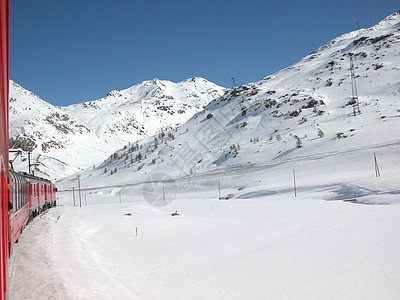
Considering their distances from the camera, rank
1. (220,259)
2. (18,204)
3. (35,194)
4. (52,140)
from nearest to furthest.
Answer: (18,204) < (220,259) < (35,194) < (52,140)

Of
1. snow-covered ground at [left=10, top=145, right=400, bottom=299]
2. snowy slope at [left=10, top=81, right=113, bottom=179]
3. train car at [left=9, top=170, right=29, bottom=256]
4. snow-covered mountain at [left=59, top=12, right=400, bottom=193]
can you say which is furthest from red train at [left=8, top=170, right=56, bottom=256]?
snowy slope at [left=10, top=81, right=113, bottom=179]

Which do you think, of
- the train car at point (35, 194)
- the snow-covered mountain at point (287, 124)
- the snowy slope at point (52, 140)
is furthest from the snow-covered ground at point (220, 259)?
the snowy slope at point (52, 140)

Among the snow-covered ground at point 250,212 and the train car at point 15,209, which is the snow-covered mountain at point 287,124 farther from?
the train car at point 15,209

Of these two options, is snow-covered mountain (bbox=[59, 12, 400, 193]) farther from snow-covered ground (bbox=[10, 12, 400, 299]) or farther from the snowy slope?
the snowy slope

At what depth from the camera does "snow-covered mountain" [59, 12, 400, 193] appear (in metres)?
62.6

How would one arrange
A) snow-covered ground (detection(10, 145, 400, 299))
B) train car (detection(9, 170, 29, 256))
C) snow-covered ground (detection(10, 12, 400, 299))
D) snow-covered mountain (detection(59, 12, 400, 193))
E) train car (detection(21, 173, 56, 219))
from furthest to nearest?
snow-covered mountain (detection(59, 12, 400, 193))
train car (detection(21, 173, 56, 219))
snow-covered ground (detection(10, 12, 400, 299))
snow-covered ground (detection(10, 145, 400, 299))
train car (detection(9, 170, 29, 256))

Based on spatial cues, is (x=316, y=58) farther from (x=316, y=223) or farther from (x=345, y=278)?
(x=345, y=278)

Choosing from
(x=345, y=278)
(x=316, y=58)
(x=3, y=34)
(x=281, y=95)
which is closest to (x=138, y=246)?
(x=345, y=278)

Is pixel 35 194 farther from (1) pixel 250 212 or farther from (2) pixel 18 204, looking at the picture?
(1) pixel 250 212

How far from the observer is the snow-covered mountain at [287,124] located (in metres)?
62.6

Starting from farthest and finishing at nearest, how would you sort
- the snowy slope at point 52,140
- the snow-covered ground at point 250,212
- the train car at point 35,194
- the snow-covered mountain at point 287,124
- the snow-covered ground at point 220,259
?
the snowy slope at point 52,140 → the snow-covered mountain at point 287,124 → the train car at point 35,194 → the snow-covered ground at point 250,212 → the snow-covered ground at point 220,259

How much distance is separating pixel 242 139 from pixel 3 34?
82.1m

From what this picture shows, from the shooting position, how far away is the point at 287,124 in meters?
81.0

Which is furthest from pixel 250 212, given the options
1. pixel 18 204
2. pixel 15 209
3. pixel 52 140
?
Result: pixel 52 140
